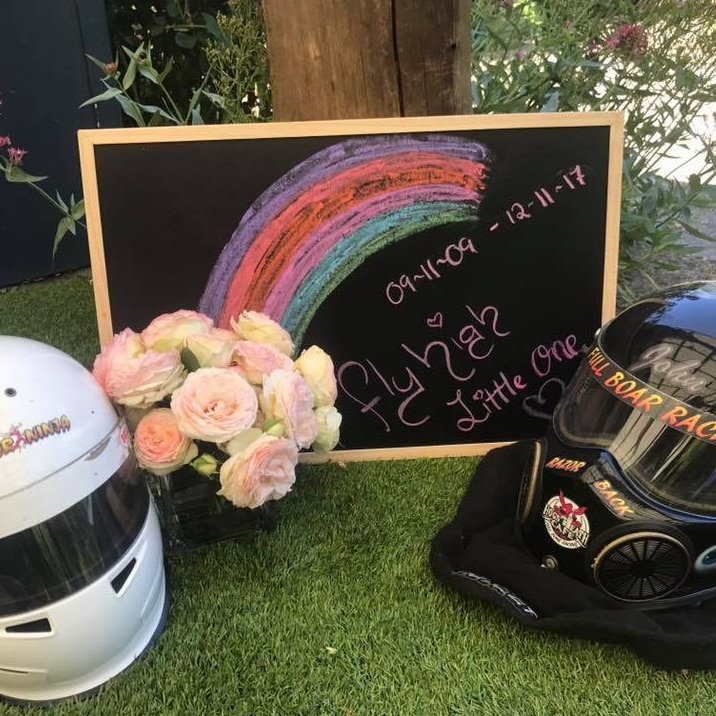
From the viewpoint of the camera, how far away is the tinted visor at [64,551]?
35.9 inches

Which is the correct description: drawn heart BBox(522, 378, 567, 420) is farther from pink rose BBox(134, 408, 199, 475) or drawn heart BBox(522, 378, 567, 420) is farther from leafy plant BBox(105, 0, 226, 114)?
leafy plant BBox(105, 0, 226, 114)

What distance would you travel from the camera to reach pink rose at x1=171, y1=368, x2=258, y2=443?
107 centimetres

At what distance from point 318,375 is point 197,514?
35cm

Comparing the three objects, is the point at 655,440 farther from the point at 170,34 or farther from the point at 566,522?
the point at 170,34

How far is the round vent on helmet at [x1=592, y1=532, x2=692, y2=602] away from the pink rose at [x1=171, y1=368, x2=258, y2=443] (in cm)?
59

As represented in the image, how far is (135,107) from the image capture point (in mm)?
1629

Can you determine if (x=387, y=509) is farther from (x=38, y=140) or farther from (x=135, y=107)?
(x=38, y=140)

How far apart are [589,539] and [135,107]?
1340mm

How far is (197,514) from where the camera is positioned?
1284 millimetres

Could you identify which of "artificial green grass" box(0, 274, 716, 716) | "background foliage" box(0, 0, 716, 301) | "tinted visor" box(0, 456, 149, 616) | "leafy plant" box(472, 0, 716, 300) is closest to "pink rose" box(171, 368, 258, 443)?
"tinted visor" box(0, 456, 149, 616)

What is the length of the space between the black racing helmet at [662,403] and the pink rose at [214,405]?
1.78ft

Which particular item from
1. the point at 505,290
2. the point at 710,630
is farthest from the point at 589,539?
the point at 505,290

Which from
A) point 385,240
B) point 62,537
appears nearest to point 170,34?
point 385,240

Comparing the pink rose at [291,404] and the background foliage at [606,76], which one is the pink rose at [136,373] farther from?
the background foliage at [606,76]
